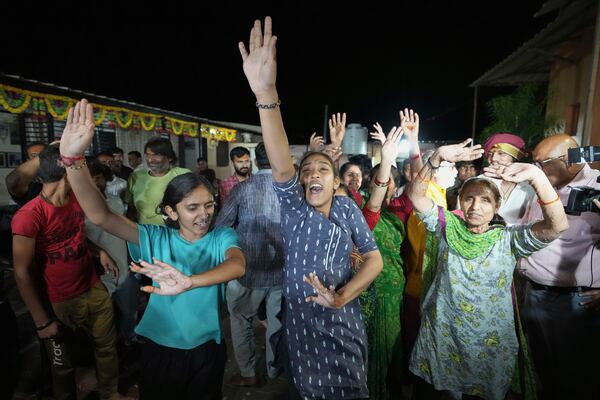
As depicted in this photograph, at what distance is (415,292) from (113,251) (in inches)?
120

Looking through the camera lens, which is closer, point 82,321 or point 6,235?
point 82,321

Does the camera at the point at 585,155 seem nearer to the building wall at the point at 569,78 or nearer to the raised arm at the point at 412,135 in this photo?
the raised arm at the point at 412,135

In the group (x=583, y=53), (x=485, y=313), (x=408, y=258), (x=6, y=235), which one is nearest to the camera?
(x=485, y=313)

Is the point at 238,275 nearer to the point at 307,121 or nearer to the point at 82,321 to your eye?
the point at 82,321

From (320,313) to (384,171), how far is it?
1232 millimetres

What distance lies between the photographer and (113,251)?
11.5ft

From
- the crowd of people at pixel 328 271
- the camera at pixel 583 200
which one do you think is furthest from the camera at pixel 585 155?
the crowd of people at pixel 328 271

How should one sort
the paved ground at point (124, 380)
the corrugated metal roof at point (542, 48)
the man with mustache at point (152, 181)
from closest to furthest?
the paved ground at point (124, 380) < the man with mustache at point (152, 181) < the corrugated metal roof at point (542, 48)

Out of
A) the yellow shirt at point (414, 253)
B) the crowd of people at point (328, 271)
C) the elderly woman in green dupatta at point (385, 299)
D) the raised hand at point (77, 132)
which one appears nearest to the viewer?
the raised hand at point (77, 132)

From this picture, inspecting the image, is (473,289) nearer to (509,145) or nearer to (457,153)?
(457,153)

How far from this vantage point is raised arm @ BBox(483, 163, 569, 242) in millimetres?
1810

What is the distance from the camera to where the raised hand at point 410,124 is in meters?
2.74

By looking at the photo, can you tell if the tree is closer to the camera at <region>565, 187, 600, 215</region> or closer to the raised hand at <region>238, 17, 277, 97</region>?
the camera at <region>565, 187, 600, 215</region>

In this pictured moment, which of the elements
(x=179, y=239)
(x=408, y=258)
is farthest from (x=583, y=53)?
(x=179, y=239)
